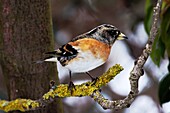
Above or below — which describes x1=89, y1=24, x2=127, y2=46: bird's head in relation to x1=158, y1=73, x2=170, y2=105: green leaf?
above

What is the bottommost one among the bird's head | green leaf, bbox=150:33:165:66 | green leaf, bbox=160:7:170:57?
green leaf, bbox=150:33:165:66

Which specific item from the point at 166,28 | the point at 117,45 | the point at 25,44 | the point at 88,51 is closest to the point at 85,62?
the point at 88,51

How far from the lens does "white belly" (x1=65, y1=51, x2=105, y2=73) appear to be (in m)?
0.57

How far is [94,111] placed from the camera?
1.55 metres

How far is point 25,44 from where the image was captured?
2.50ft

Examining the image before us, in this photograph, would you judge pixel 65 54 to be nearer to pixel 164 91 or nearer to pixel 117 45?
pixel 164 91

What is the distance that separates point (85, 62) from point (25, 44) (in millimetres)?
214

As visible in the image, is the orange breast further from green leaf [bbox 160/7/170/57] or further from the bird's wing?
green leaf [bbox 160/7/170/57]

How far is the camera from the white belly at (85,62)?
57 centimetres

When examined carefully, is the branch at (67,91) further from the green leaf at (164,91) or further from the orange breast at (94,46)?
the green leaf at (164,91)

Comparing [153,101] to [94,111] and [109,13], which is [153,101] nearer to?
[94,111]

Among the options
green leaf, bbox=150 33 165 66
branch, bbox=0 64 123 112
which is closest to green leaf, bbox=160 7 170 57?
green leaf, bbox=150 33 165 66

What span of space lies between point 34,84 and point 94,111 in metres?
0.80

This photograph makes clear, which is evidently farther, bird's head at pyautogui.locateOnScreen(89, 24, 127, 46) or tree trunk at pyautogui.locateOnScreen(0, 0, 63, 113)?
tree trunk at pyautogui.locateOnScreen(0, 0, 63, 113)
